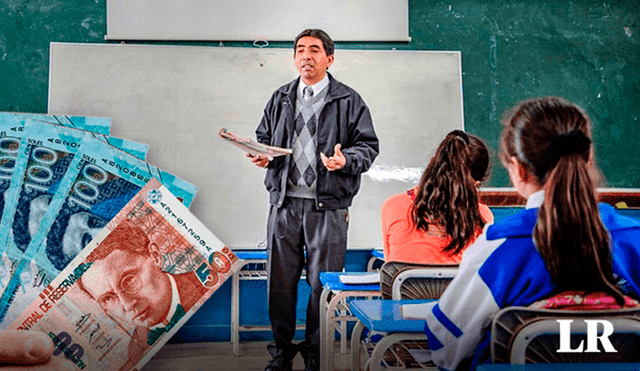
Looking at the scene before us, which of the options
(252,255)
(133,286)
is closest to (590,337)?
(252,255)

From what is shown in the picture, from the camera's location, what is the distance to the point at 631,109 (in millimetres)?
3570

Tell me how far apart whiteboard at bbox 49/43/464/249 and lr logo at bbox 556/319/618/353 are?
8.11ft

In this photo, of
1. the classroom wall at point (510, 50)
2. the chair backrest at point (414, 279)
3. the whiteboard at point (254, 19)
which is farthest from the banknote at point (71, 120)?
the chair backrest at point (414, 279)

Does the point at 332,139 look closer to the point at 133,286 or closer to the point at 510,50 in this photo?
the point at 133,286

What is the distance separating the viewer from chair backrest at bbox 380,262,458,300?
1.35 meters

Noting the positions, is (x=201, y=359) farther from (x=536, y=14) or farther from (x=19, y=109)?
(x=536, y=14)

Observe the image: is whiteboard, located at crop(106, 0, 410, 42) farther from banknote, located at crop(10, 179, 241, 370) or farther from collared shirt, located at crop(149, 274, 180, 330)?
collared shirt, located at crop(149, 274, 180, 330)

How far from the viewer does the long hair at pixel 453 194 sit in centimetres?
159

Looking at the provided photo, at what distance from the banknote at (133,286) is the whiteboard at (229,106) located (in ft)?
0.83

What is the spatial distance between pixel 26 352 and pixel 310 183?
53.2 inches

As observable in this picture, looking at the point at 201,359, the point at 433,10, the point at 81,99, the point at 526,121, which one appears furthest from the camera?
the point at 433,10

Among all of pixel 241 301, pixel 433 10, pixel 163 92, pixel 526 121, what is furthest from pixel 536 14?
pixel 526 121

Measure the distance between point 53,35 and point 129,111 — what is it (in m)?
0.71

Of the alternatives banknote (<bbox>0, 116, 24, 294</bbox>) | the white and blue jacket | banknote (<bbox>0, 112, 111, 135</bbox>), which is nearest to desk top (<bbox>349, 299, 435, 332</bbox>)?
the white and blue jacket
